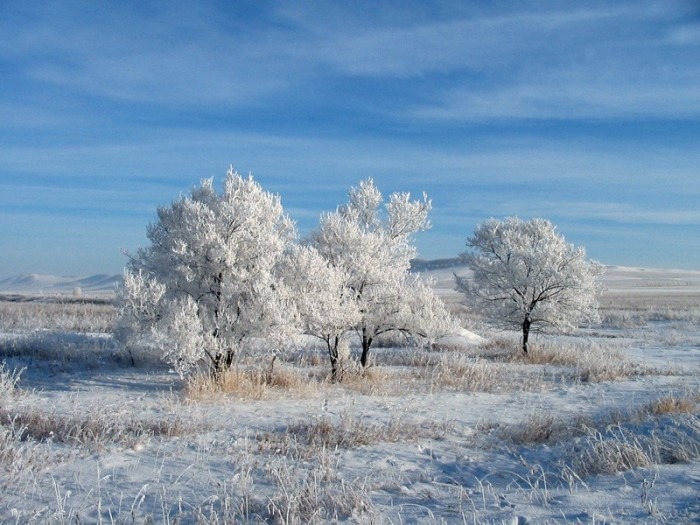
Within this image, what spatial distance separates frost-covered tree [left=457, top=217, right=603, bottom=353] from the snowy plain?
254 inches

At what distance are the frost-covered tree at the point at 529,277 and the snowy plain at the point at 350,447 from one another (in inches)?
254

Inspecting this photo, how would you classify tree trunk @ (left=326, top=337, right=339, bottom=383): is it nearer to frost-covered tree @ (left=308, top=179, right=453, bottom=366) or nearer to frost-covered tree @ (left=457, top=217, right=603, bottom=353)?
frost-covered tree @ (left=308, top=179, right=453, bottom=366)

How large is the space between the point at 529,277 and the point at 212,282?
13.2 m

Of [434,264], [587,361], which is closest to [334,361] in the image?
[587,361]

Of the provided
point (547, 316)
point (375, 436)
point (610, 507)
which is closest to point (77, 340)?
point (375, 436)

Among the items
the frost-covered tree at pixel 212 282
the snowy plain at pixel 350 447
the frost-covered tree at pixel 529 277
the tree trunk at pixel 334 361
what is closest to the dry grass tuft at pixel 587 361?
the snowy plain at pixel 350 447

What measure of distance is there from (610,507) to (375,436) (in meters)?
3.84

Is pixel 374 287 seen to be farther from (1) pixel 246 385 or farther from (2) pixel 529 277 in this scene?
(2) pixel 529 277

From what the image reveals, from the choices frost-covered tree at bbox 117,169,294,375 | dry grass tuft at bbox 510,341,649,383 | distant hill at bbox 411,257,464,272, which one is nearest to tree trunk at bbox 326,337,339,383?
frost-covered tree at bbox 117,169,294,375

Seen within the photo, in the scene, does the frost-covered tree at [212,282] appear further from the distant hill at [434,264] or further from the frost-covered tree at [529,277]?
the distant hill at [434,264]

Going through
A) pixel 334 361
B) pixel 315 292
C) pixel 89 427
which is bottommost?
pixel 89 427

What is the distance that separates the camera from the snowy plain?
5.73 m

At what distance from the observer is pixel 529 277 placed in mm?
22359

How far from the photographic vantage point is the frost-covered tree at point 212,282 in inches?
478
